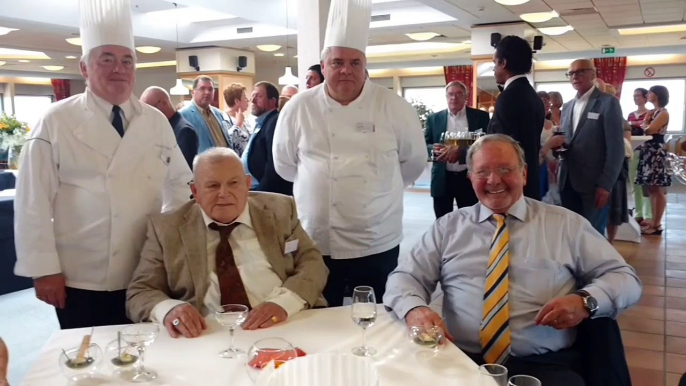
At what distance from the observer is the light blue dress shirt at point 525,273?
189cm

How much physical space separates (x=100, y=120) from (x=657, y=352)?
133 inches

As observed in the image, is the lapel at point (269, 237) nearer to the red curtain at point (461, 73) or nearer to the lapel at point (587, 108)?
the lapel at point (587, 108)

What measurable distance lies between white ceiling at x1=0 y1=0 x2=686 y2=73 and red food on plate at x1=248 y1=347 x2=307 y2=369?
7564mm

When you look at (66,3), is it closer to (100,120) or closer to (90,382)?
(100,120)

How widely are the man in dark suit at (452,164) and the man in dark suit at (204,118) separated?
1864 mm

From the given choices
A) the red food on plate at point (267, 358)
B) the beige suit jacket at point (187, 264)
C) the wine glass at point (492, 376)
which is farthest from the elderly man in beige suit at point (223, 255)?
the wine glass at point (492, 376)

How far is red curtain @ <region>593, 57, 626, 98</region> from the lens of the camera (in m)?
14.9

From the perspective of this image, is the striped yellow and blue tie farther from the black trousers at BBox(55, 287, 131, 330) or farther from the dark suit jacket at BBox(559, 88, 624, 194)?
the dark suit jacket at BBox(559, 88, 624, 194)

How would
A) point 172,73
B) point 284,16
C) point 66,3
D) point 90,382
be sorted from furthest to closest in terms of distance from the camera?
point 172,73 < point 284,16 < point 66,3 < point 90,382

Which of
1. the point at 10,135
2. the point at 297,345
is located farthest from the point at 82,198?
the point at 10,135

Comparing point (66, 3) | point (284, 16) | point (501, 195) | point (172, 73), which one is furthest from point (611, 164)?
point (172, 73)

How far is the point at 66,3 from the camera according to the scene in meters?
9.32

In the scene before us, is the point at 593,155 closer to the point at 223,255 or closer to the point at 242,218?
the point at 242,218

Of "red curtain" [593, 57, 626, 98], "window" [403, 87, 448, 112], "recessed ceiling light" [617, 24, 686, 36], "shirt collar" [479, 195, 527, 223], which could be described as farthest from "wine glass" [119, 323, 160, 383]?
"window" [403, 87, 448, 112]
